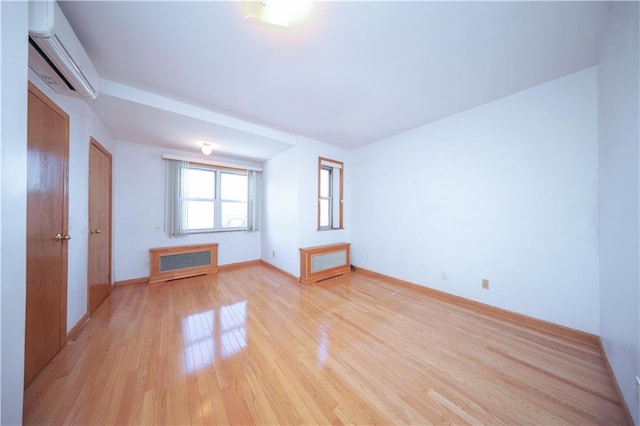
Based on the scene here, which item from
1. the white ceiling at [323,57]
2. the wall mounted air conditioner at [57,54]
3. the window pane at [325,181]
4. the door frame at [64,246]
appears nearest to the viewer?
the wall mounted air conditioner at [57,54]

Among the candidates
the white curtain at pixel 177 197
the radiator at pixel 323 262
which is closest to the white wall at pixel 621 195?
the radiator at pixel 323 262

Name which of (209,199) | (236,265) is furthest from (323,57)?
(236,265)

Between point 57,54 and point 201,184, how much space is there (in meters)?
2.74

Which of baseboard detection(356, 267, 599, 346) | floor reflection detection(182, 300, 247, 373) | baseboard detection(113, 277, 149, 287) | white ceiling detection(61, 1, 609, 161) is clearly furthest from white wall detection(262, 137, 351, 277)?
baseboard detection(113, 277, 149, 287)

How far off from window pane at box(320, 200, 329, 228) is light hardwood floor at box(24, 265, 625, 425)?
1904 mm

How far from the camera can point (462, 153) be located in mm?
2611

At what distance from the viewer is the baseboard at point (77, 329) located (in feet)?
6.01

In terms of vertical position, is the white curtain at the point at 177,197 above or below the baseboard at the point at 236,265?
above

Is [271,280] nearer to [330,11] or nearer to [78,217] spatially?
[78,217]

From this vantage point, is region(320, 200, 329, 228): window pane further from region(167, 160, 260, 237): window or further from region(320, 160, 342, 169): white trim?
region(167, 160, 260, 237): window

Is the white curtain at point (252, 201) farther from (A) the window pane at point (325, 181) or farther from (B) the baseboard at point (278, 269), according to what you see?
(A) the window pane at point (325, 181)

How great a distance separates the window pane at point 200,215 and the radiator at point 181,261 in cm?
44

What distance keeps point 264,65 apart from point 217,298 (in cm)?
279

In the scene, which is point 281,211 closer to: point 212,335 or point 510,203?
point 212,335
